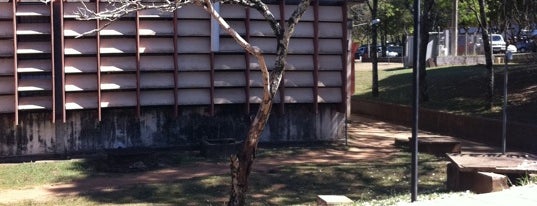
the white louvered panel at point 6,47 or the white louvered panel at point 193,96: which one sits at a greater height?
the white louvered panel at point 6,47

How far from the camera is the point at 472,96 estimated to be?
21984mm

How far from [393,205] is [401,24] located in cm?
4901

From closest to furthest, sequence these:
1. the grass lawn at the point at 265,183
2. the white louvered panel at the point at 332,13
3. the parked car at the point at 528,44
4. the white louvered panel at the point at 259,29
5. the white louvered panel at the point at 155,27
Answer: the grass lawn at the point at 265,183
the white louvered panel at the point at 155,27
the white louvered panel at the point at 259,29
the parked car at the point at 528,44
the white louvered panel at the point at 332,13

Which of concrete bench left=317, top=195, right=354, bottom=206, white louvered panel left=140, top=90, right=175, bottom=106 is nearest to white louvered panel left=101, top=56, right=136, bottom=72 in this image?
white louvered panel left=140, top=90, right=175, bottom=106

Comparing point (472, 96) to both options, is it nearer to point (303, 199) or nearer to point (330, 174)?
point (330, 174)

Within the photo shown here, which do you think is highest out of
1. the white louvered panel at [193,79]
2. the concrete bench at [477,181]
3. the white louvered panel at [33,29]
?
the white louvered panel at [33,29]

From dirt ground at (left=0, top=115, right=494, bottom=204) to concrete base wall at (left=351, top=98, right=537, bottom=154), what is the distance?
1635 mm

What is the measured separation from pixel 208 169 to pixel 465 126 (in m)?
8.88

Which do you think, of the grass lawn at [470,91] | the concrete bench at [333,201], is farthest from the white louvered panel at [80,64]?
the grass lawn at [470,91]

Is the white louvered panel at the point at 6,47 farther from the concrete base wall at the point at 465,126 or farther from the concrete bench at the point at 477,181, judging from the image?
the concrete base wall at the point at 465,126

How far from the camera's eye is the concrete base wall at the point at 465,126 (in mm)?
16547

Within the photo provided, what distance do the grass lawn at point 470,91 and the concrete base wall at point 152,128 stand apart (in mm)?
5407

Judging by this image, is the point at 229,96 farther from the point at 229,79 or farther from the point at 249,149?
the point at 249,149

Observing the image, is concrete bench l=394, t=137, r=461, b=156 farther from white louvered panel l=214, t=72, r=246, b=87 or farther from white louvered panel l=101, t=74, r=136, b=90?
white louvered panel l=101, t=74, r=136, b=90
